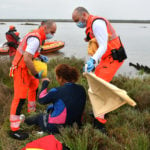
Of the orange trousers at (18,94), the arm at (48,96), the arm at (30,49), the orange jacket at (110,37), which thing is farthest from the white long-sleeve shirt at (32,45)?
the orange jacket at (110,37)

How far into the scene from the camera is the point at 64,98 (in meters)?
3.51

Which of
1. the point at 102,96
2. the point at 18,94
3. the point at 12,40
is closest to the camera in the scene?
the point at 102,96

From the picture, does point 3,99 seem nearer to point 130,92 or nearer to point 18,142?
point 18,142

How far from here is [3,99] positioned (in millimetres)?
5461

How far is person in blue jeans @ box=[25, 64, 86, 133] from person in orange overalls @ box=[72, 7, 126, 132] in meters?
0.32

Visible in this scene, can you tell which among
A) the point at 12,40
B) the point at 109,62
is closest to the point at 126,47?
the point at 12,40

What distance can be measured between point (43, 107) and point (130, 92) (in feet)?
6.89

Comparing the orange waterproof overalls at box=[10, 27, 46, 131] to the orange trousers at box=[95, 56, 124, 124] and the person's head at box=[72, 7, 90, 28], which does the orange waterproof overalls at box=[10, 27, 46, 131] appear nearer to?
the person's head at box=[72, 7, 90, 28]

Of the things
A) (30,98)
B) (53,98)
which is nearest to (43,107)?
(30,98)

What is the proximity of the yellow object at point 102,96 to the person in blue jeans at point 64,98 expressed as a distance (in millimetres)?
206

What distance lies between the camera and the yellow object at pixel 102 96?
325 cm

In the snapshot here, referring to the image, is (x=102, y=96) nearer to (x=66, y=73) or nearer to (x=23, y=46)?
(x=66, y=73)

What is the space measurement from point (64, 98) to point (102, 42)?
101 cm

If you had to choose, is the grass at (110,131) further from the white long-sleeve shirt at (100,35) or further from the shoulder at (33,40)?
the shoulder at (33,40)
